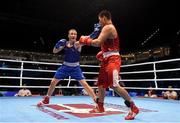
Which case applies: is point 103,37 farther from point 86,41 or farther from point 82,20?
point 82,20

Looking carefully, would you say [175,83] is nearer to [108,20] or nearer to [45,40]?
[108,20]

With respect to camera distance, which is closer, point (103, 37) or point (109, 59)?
point (103, 37)

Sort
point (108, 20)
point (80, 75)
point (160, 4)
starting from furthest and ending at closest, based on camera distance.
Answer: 1. point (160, 4)
2. point (80, 75)
3. point (108, 20)

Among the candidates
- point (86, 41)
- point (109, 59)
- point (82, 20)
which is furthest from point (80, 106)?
point (82, 20)

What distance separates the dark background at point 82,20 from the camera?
392 inches

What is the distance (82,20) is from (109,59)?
9.41m

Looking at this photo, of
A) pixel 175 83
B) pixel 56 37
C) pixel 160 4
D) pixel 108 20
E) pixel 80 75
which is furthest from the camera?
pixel 56 37

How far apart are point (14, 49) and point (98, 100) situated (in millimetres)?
12935

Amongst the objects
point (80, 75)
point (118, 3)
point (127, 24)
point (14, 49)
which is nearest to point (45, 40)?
point (14, 49)

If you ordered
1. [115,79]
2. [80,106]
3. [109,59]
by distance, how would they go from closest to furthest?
[115,79], [109,59], [80,106]

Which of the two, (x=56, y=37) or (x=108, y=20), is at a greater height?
(x=56, y=37)

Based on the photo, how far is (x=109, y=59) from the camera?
95.1 inches

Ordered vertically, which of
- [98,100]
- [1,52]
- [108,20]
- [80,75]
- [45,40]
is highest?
[45,40]

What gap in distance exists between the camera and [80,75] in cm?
334
